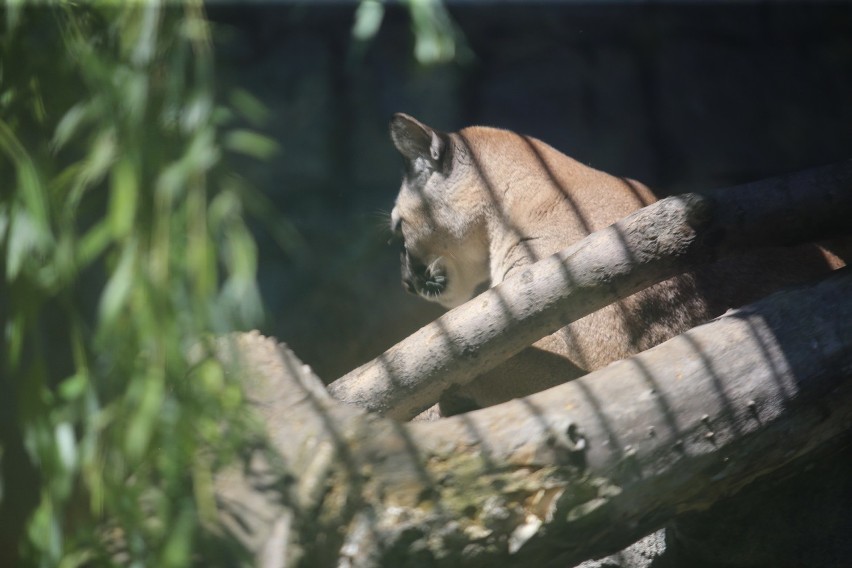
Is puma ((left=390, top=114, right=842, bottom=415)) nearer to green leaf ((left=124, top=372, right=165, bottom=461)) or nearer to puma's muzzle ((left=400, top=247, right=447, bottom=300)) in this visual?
puma's muzzle ((left=400, top=247, right=447, bottom=300))

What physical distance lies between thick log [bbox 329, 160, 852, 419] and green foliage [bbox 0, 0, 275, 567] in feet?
3.88

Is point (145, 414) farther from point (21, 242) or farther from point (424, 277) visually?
point (424, 277)

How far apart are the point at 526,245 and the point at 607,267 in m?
0.87

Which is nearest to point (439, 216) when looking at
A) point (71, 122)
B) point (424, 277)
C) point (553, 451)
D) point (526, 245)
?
point (424, 277)

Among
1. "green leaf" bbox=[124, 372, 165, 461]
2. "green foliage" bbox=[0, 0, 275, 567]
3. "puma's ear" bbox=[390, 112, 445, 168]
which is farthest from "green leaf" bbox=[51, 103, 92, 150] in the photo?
"puma's ear" bbox=[390, 112, 445, 168]

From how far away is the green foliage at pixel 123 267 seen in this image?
1.56 m

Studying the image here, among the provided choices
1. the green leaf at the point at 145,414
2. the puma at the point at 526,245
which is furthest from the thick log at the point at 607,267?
the green leaf at the point at 145,414

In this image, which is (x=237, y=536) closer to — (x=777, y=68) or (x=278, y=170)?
(x=278, y=170)

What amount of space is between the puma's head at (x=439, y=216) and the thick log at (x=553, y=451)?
1635 millimetres

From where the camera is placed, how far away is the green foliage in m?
1.56

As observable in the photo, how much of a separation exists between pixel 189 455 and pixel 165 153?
22.4 inches

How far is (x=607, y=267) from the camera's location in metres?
2.83

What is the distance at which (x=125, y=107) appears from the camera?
5.25 ft

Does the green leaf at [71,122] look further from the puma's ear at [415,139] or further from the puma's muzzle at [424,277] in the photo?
the puma's muzzle at [424,277]
